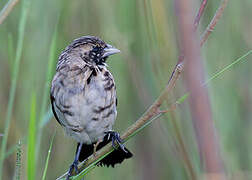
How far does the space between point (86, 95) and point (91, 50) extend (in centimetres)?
33

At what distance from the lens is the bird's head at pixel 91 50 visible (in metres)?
2.57

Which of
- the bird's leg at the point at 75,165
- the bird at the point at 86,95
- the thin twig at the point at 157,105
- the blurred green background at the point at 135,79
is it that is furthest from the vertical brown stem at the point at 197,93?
the blurred green background at the point at 135,79

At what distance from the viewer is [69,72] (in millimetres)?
2479

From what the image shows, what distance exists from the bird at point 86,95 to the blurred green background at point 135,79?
192 mm

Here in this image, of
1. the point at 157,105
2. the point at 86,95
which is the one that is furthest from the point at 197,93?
the point at 86,95

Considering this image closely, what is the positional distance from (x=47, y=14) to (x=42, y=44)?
210 millimetres

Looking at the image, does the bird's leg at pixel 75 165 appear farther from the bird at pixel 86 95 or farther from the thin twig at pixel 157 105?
the thin twig at pixel 157 105

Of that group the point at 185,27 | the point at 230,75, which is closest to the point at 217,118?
the point at 230,75

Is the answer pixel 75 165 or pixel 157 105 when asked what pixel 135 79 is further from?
pixel 157 105

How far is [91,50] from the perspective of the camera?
8.50 feet

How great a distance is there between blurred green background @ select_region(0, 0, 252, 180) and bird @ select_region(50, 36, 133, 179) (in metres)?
0.19

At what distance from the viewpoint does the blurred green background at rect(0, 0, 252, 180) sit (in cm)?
268

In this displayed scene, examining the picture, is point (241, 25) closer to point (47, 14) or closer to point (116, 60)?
point (116, 60)

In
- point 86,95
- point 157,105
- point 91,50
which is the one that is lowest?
point 157,105
